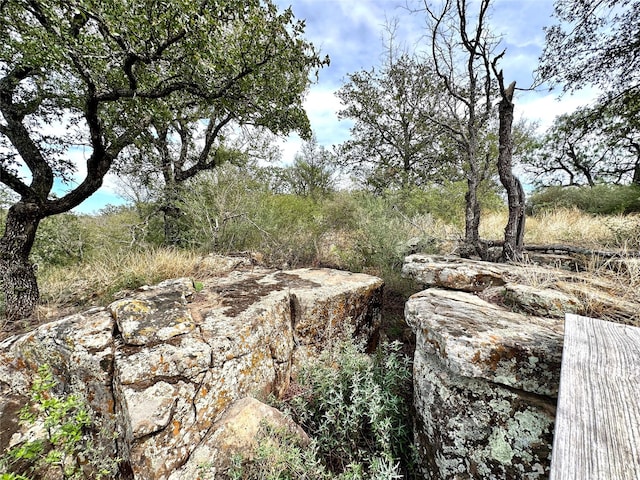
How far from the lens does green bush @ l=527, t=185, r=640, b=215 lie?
5.91 meters

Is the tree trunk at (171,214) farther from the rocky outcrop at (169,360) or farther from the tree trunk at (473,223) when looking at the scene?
the tree trunk at (473,223)

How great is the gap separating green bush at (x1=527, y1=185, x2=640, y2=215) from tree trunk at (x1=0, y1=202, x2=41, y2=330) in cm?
1191

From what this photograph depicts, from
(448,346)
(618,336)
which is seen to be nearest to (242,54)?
(448,346)

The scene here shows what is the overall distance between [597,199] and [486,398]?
9.43 metres

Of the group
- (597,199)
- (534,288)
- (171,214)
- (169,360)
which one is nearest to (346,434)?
(169,360)

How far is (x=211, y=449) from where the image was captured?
1504 mm

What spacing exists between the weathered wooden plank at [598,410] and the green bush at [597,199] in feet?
24.7

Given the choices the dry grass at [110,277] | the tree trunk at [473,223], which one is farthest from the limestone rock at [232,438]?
the tree trunk at [473,223]

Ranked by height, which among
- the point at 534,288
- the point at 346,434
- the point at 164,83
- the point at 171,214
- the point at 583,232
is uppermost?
the point at 164,83

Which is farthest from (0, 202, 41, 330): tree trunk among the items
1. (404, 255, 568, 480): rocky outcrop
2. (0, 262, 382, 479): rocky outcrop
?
(404, 255, 568, 480): rocky outcrop

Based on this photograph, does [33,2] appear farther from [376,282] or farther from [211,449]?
[376,282]

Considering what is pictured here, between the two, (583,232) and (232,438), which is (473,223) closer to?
(583,232)

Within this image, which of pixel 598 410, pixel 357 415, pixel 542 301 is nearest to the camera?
pixel 598 410

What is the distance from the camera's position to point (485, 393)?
1273 millimetres
